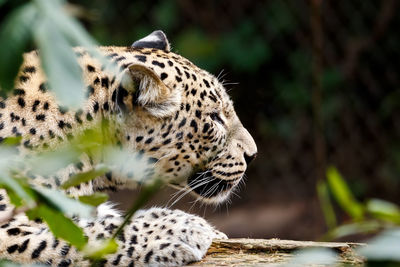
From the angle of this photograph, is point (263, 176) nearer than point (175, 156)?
No

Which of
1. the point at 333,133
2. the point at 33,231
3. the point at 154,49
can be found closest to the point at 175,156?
the point at 154,49

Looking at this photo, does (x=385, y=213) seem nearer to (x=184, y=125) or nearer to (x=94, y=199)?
(x=94, y=199)

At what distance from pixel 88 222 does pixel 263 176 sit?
6.40 meters

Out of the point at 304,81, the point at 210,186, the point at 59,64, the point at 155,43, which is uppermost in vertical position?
the point at 304,81

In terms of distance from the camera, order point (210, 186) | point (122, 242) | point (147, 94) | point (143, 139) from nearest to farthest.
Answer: point (122, 242), point (147, 94), point (143, 139), point (210, 186)

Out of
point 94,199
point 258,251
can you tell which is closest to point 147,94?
point 258,251

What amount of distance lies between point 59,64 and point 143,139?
10.8 feet

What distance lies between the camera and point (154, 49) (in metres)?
4.66

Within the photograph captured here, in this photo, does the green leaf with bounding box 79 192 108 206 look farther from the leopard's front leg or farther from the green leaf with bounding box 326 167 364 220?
the leopard's front leg

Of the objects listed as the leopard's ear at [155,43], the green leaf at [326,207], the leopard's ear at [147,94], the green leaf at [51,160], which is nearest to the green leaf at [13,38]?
the green leaf at [51,160]

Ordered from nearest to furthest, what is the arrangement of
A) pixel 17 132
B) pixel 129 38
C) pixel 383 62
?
pixel 17 132 < pixel 383 62 < pixel 129 38

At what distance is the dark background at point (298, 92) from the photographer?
938cm

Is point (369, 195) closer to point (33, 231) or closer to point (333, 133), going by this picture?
point (333, 133)

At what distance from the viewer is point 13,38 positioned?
99cm
